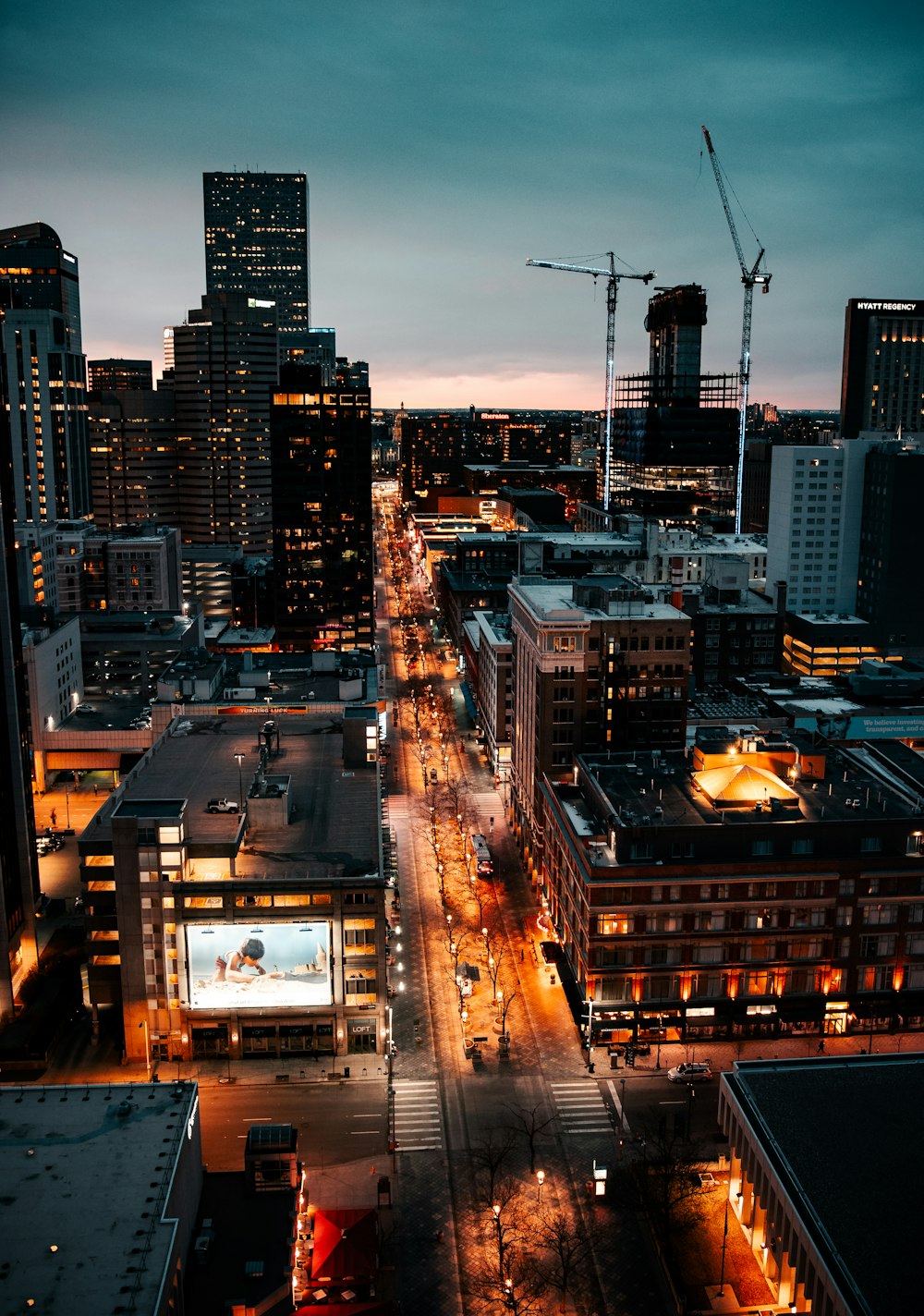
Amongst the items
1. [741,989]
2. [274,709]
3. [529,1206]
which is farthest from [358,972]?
[274,709]

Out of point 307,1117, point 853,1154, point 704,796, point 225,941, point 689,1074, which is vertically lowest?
point 307,1117

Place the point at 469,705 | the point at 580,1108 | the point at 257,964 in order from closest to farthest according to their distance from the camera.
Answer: the point at 580,1108, the point at 257,964, the point at 469,705

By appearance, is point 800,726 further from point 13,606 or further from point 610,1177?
point 13,606

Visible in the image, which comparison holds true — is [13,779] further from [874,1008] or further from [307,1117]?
[874,1008]

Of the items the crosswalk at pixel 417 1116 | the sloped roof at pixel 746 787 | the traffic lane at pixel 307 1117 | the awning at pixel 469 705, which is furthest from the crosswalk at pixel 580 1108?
the awning at pixel 469 705

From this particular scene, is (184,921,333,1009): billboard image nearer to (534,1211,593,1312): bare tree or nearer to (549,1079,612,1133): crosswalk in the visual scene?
(549,1079,612,1133): crosswalk

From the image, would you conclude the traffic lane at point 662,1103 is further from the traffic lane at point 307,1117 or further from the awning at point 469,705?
the awning at point 469,705

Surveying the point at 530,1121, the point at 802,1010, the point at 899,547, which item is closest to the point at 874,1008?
the point at 802,1010
